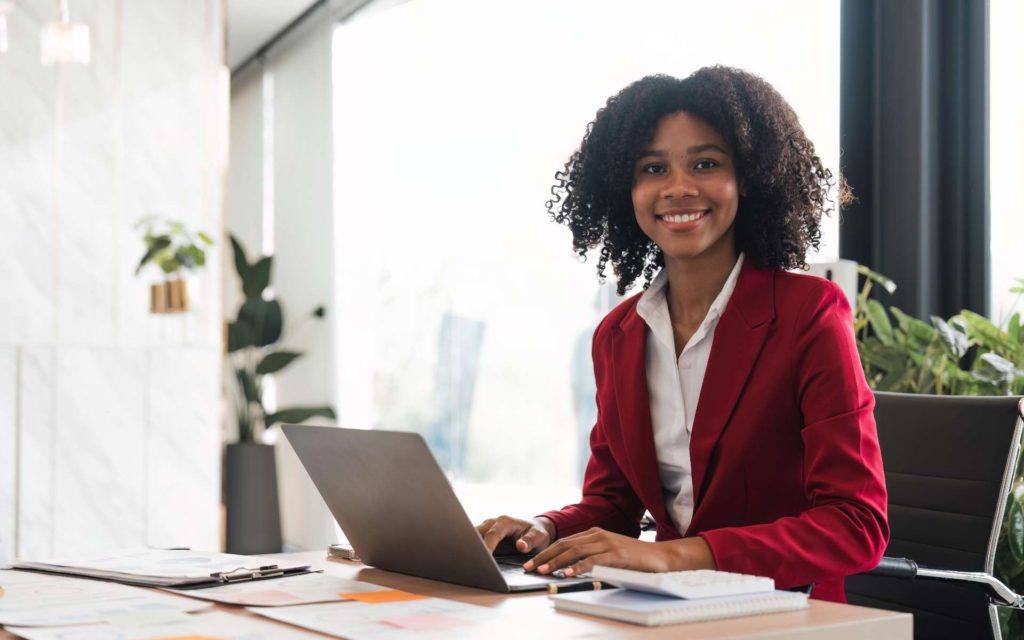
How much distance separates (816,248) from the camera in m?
2.01

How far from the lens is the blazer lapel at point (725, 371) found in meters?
1.67

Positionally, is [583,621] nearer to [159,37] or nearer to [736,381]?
[736,381]

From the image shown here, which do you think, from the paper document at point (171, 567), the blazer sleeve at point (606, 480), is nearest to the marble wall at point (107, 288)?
the paper document at point (171, 567)

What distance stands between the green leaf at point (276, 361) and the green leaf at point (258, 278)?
42 cm

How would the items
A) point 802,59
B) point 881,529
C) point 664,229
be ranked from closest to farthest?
point 881,529, point 664,229, point 802,59

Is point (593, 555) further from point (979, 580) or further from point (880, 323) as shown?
point (880, 323)

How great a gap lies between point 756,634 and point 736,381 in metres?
0.69

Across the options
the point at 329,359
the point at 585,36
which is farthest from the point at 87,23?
the point at 329,359

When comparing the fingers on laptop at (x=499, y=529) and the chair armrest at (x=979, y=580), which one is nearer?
the fingers on laptop at (x=499, y=529)

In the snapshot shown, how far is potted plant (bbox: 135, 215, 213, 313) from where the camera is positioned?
4.80 metres

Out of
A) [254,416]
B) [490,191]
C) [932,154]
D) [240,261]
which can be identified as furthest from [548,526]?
[240,261]

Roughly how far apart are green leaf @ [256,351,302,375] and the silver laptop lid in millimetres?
5232

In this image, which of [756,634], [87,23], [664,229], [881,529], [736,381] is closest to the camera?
[756,634]

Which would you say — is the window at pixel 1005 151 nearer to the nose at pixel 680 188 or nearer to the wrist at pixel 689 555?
the nose at pixel 680 188
